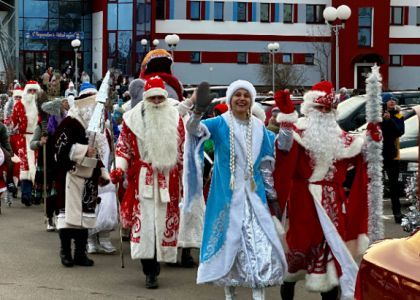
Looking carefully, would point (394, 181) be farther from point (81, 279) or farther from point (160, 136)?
point (81, 279)

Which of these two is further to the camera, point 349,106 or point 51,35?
point 51,35

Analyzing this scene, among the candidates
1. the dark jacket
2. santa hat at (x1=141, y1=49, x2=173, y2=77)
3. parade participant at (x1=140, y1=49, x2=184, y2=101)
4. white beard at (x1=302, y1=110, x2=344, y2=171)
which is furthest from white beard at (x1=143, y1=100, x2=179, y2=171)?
the dark jacket

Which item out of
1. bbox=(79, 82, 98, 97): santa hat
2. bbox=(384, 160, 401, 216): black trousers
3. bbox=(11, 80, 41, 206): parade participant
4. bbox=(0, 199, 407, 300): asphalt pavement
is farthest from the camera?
bbox=(11, 80, 41, 206): parade participant

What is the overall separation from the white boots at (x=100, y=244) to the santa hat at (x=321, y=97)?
164 inches

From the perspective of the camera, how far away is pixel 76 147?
970 centimetres

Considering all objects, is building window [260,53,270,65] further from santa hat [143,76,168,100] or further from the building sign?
santa hat [143,76,168,100]

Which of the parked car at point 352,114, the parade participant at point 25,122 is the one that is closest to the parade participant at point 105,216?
the parade participant at point 25,122

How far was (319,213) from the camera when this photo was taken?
7191 mm

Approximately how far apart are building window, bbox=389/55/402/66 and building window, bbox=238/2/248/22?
34.9 ft

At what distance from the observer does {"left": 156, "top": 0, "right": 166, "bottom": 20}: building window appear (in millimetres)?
62938

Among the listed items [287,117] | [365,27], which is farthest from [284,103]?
[365,27]

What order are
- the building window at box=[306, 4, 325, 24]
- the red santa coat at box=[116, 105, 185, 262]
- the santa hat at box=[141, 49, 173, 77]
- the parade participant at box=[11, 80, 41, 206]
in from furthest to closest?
1. the building window at box=[306, 4, 325, 24]
2. the parade participant at box=[11, 80, 41, 206]
3. the santa hat at box=[141, 49, 173, 77]
4. the red santa coat at box=[116, 105, 185, 262]

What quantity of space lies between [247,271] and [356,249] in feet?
3.15

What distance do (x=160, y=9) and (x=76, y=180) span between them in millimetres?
54107
